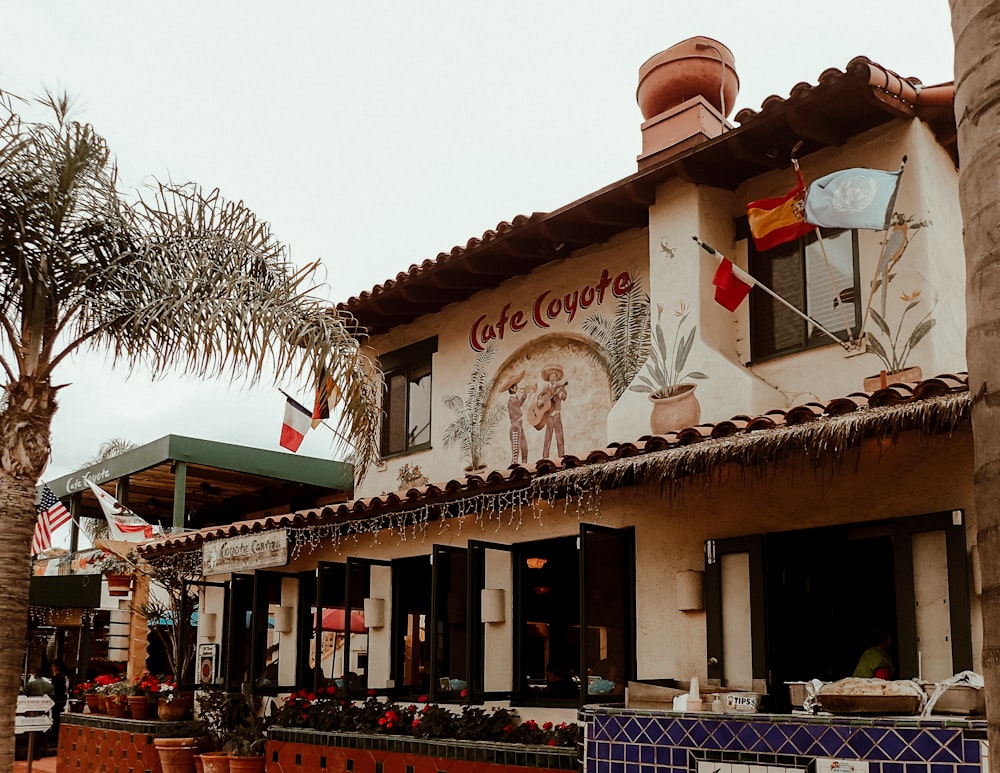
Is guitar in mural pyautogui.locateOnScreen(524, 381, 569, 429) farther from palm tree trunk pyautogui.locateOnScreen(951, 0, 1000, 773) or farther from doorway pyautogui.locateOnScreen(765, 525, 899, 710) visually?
palm tree trunk pyautogui.locateOnScreen(951, 0, 1000, 773)

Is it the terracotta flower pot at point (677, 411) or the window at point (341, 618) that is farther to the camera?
the window at point (341, 618)

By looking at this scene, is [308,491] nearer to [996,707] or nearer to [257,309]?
[257,309]

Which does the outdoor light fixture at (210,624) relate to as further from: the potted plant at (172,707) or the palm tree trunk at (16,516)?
the palm tree trunk at (16,516)

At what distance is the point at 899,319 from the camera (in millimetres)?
9422

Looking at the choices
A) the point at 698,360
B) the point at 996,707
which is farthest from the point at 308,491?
the point at 996,707

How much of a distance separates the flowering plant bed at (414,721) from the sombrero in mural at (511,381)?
3.73 m

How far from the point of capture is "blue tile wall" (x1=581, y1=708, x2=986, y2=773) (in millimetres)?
5961

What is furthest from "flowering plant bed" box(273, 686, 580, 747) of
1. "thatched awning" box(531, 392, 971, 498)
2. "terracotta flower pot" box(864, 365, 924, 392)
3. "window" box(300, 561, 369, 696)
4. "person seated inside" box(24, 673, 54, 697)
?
"person seated inside" box(24, 673, 54, 697)

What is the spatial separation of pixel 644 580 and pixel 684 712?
2558 mm

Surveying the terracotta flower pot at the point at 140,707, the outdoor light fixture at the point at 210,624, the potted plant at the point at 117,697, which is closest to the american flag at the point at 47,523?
the potted plant at the point at 117,697

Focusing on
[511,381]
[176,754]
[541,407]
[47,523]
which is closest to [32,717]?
[176,754]

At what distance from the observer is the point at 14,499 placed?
7.75 m

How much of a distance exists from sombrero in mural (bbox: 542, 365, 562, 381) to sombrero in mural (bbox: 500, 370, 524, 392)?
0.35 m

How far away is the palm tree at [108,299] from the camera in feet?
25.9
